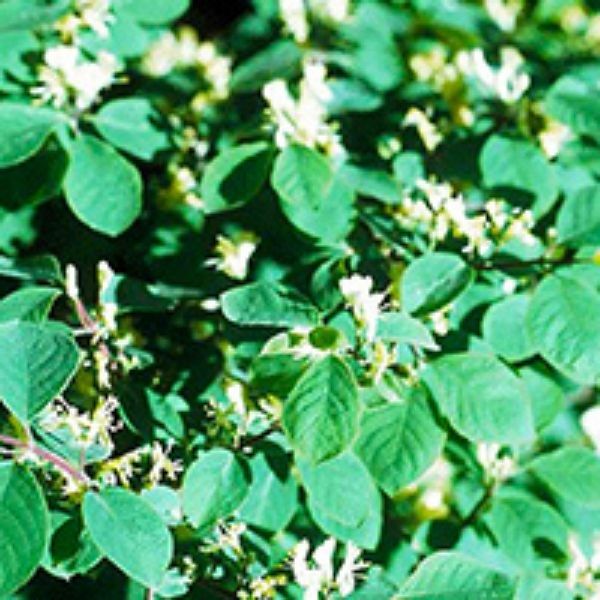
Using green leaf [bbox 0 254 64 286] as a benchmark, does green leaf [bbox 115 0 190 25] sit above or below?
above

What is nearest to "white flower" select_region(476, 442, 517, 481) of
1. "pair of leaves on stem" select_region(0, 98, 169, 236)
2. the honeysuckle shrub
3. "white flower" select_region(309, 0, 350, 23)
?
the honeysuckle shrub

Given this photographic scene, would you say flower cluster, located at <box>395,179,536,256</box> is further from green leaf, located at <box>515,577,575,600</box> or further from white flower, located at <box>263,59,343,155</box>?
green leaf, located at <box>515,577,575,600</box>

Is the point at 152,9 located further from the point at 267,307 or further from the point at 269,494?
the point at 269,494

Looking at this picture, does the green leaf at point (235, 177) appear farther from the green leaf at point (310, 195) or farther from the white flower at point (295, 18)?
the white flower at point (295, 18)

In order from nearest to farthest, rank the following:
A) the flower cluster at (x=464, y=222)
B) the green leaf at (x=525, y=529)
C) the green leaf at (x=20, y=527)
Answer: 1. the green leaf at (x=20, y=527)
2. the flower cluster at (x=464, y=222)
3. the green leaf at (x=525, y=529)

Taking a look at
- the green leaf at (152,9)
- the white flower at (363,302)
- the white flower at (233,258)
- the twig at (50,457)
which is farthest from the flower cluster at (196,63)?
the twig at (50,457)

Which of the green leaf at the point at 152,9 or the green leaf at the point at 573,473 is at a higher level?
the green leaf at the point at 152,9
